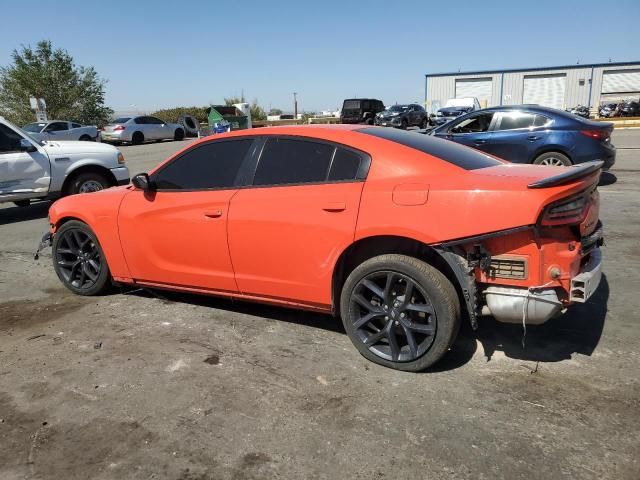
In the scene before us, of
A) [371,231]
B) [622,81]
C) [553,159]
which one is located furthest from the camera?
[622,81]

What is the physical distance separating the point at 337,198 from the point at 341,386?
1.19m

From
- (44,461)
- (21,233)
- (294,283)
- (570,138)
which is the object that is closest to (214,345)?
(294,283)

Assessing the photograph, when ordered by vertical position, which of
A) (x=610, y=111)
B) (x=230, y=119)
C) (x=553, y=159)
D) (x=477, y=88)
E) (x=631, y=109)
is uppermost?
(x=477, y=88)

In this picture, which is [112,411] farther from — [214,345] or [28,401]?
[214,345]

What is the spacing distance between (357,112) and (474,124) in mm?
25816

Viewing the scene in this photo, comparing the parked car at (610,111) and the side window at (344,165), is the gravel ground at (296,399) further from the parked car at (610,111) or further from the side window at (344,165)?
the parked car at (610,111)

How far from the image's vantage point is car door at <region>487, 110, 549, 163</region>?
30.5 feet

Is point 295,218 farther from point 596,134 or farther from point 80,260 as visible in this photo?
point 596,134

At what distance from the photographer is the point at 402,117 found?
32.9 m

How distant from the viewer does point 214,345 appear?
3.77 m

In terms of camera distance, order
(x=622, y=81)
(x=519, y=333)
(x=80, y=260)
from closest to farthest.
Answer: (x=519, y=333)
(x=80, y=260)
(x=622, y=81)

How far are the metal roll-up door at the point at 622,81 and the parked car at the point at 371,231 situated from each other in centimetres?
5537

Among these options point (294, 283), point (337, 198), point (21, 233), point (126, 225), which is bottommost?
point (21, 233)

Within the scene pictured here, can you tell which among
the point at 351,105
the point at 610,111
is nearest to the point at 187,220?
the point at 351,105
